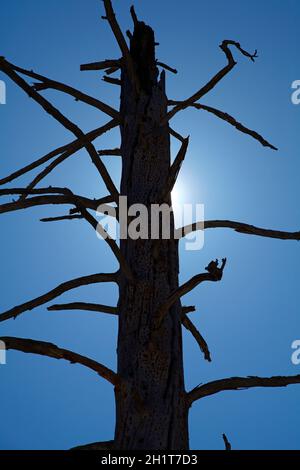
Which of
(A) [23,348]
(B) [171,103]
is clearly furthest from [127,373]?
(B) [171,103]

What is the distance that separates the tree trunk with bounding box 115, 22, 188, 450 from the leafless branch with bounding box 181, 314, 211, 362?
30.6 inches

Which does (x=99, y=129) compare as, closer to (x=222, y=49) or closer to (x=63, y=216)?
(x=63, y=216)

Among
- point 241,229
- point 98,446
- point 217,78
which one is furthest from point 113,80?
point 98,446

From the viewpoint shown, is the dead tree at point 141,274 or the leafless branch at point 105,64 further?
the leafless branch at point 105,64

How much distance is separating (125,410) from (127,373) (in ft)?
0.69

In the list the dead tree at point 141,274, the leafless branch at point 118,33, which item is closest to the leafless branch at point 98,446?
the dead tree at point 141,274

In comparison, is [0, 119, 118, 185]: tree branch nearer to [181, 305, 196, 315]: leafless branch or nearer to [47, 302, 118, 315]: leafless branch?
[47, 302, 118, 315]: leafless branch

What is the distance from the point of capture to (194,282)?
258cm

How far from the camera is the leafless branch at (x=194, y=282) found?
2.37m

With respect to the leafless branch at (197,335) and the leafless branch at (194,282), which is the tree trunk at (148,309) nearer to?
the leafless branch at (194,282)

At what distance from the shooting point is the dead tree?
106 inches

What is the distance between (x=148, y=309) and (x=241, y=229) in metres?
0.89

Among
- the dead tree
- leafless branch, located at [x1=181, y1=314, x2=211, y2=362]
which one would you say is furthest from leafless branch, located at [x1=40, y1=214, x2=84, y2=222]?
leafless branch, located at [x1=181, y1=314, x2=211, y2=362]

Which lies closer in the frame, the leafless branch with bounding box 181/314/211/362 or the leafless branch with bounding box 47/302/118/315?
the leafless branch with bounding box 47/302/118/315
